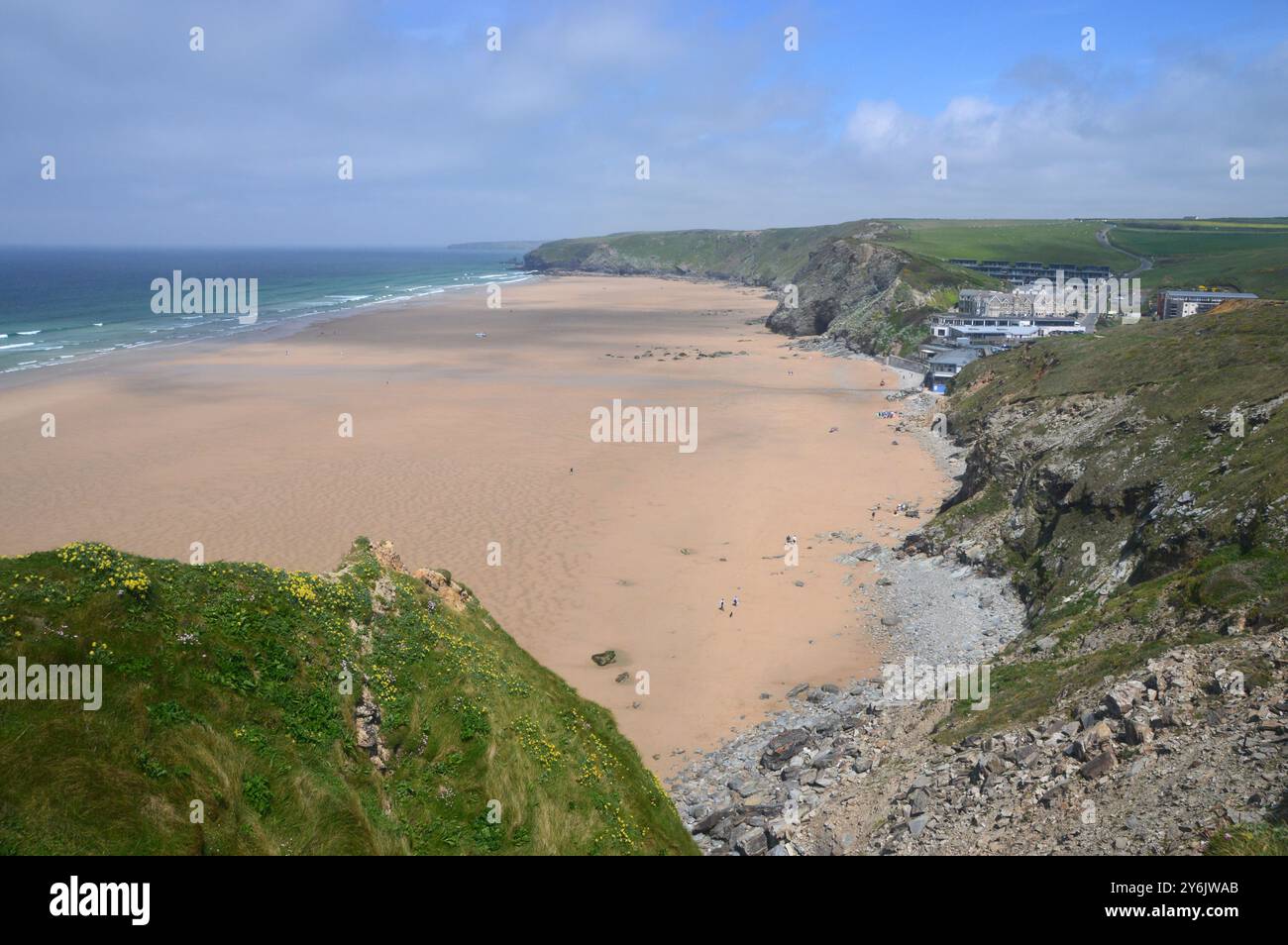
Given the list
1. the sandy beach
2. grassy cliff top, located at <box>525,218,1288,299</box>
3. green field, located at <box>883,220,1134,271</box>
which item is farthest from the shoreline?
green field, located at <box>883,220,1134,271</box>

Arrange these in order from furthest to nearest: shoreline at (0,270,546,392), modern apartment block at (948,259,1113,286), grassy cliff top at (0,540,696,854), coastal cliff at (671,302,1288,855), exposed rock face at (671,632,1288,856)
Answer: modern apartment block at (948,259,1113,286) → shoreline at (0,270,546,392) → coastal cliff at (671,302,1288,855) → exposed rock face at (671,632,1288,856) → grassy cliff top at (0,540,696,854)

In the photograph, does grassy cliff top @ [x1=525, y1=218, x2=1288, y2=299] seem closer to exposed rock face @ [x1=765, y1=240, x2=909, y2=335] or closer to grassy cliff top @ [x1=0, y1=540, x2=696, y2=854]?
exposed rock face @ [x1=765, y1=240, x2=909, y2=335]

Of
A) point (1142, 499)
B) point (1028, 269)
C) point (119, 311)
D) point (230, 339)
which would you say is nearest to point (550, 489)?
point (1142, 499)

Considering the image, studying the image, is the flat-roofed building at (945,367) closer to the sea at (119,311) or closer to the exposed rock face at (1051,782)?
the exposed rock face at (1051,782)

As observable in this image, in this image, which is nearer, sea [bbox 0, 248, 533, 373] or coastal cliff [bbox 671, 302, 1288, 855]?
coastal cliff [bbox 671, 302, 1288, 855]

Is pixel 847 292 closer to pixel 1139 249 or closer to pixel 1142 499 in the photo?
pixel 1139 249

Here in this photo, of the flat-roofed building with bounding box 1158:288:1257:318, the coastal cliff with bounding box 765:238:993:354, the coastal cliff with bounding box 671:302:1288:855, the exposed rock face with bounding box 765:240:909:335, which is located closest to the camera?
the coastal cliff with bounding box 671:302:1288:855
